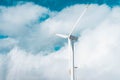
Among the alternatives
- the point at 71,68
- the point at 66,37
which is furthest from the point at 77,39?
the point at 71,68

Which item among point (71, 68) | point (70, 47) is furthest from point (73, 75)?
point (70, 47)

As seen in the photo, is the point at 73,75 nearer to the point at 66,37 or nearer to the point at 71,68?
the point at 71,68

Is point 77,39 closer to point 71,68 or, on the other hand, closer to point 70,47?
point 70,47

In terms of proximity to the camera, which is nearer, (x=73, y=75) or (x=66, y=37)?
(x=73, y=75)

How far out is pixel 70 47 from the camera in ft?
329

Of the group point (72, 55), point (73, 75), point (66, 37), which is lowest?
point (73, 75)

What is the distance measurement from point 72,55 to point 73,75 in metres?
6.39

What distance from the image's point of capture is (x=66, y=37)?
337 ft

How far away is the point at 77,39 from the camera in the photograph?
104 m

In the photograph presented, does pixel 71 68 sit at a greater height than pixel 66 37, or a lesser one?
lesser

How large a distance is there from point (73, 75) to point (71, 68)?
90.0 inches

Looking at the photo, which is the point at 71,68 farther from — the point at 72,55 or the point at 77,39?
the point at 77,39

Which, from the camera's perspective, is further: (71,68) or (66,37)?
(66,37)

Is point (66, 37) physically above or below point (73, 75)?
above
